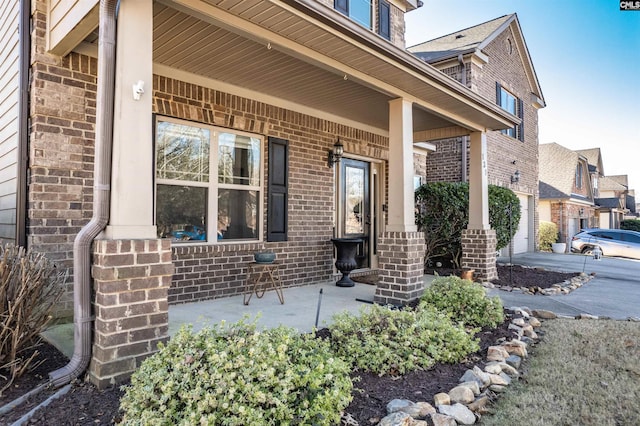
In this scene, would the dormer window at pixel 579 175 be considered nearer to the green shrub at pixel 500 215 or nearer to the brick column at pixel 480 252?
the green shrub at pixel 500 215

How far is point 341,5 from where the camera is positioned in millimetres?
6957

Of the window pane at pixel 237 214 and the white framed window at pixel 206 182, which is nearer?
the white framed window at pixel 206 182

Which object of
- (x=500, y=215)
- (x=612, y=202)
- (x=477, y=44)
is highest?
(x=477, y=44)

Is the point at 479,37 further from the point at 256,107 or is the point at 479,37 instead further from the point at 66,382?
the point at 66,382

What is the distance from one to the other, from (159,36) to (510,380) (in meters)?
4.18

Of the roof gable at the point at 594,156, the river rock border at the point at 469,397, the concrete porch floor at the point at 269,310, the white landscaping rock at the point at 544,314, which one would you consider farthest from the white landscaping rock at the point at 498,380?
the roof gable at the point at 594,156

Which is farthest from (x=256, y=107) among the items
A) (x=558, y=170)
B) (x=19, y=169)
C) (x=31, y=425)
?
(x=558, y=170)

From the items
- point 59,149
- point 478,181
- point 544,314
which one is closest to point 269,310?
point 59,149

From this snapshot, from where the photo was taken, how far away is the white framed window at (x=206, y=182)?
454cm

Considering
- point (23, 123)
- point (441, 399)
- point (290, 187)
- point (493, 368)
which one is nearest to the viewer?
point (441, 399)

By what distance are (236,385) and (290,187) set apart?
418cm

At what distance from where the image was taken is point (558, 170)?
65.7 feet

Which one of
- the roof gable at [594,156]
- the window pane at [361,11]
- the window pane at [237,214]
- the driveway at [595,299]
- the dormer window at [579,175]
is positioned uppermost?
the roof gable at [594,156]

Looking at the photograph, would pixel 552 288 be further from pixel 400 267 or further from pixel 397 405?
pixel 397 405
